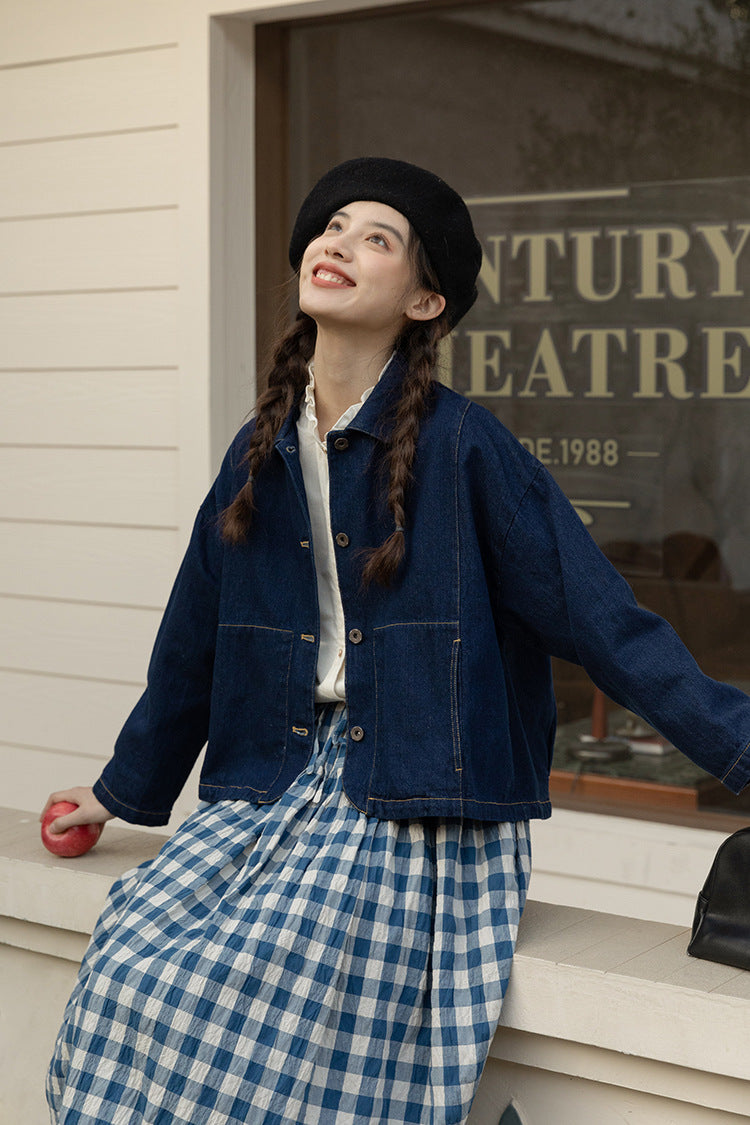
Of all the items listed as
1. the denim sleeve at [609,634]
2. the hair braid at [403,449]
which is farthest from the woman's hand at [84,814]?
the denim sleeve at [609,634]

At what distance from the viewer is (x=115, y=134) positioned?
10.7 ft

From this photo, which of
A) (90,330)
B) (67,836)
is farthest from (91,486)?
(67,836)

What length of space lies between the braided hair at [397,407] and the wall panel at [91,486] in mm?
1361

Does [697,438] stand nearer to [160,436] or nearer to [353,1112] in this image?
[160,436]

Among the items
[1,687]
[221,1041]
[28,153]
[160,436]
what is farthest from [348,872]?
[28,153]

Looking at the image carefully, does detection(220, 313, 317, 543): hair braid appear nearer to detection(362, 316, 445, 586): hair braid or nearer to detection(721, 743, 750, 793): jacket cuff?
detection(362, 316, 445, 586): hair braid

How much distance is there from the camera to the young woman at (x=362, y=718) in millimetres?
1596

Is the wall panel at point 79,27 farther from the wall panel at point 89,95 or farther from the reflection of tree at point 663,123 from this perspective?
the reflection of tree at point 663,123

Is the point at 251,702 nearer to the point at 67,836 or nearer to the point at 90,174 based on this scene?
the point at 67,836

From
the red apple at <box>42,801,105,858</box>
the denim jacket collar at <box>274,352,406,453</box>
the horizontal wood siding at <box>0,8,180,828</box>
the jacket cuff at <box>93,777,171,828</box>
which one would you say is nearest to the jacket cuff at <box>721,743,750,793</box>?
the denim jacket collar at <box>274,352,406,453</box>

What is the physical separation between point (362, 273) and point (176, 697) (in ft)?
2.17

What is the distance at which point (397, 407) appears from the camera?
1.77 meters

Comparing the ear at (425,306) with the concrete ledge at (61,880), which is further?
the concrete ledge at (61,880)

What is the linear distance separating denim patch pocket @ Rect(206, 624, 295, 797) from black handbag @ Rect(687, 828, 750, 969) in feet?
1.89
